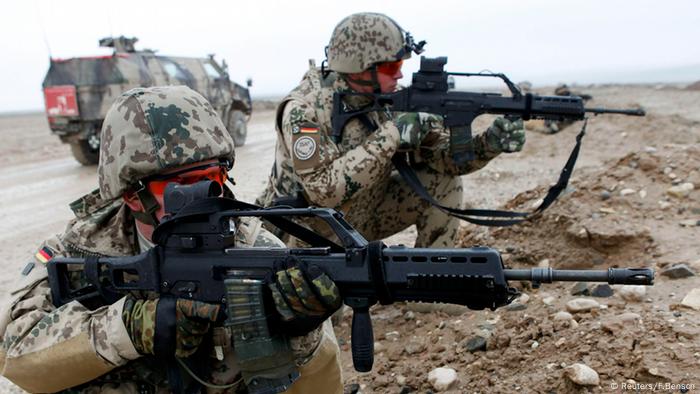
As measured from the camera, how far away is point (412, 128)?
409 centimetres

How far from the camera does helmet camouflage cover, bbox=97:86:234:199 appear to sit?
7.33ft

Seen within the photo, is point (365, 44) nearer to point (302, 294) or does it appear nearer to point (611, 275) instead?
point (302, 294)

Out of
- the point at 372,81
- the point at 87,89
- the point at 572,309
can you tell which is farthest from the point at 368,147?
the point at 87,89

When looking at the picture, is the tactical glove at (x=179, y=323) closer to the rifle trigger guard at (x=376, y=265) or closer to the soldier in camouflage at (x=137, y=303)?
the soldier in camouflage at (x=137, y=303)

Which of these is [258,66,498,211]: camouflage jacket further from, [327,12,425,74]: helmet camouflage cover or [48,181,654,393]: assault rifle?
[48,181,654,393]: assault rifle

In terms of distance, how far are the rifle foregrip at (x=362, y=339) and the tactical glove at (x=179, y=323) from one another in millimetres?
446

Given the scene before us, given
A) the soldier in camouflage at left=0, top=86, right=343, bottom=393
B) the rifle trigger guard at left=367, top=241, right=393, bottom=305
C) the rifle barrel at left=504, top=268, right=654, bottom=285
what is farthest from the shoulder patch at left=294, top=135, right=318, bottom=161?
the rifle barrel at left=504, top=268, right=654, bottom=285

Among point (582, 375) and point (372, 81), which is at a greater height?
point (372, 81)

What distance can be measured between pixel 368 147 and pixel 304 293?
2203mm

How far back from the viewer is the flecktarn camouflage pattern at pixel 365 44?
4133 millimetres

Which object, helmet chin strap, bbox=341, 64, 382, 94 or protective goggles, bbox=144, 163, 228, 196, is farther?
helmet chin strap, bbox=341, 64, 382, 94

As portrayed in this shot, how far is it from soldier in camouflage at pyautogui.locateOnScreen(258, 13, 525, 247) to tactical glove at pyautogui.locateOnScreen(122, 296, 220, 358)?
187cm

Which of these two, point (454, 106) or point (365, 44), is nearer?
point (365, 44)

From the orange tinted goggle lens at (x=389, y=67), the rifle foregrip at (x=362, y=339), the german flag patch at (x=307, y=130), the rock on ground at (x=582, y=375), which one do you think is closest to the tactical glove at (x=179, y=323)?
the rifle foregrip at (x=362, y=339)
